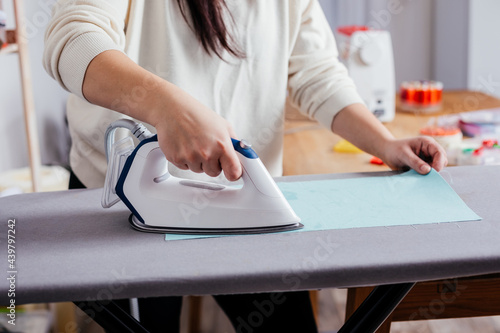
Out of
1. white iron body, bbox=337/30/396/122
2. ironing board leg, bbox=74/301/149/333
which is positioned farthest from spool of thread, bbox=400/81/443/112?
ironing board leg, bbox=74/301/149/333

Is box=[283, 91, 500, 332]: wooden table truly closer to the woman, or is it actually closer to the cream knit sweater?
the woman

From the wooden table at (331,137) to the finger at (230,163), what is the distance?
74 cm

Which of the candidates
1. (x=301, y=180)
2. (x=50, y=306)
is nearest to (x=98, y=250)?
(x=301, y=180)

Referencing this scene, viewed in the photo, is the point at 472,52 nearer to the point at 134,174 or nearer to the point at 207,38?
the point at 207,38

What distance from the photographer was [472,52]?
2645 millimetres

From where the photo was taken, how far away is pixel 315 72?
1.22m

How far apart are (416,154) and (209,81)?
1.34ft

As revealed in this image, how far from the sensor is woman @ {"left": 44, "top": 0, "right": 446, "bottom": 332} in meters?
0.76

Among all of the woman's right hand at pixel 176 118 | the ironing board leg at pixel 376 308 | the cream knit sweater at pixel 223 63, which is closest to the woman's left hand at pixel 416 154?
the cream knit sweater at pixel 223 63

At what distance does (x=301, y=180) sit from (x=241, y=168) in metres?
0.29

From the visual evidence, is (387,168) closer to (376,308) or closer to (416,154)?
(416,154)

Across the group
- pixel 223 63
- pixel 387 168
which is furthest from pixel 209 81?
pixel 387 168

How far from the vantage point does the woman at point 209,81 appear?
758 mm

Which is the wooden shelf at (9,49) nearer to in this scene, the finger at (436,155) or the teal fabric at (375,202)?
the teal fabric at (375,202)
